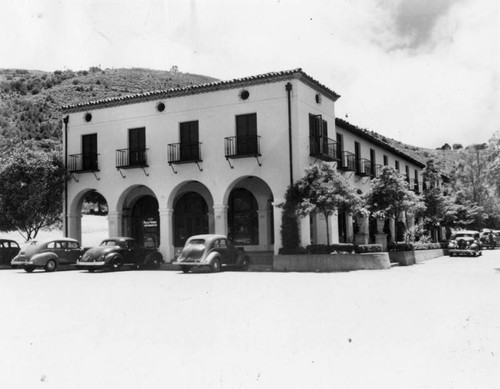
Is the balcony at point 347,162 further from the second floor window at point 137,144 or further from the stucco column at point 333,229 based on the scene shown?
the second floor window at point 137,144

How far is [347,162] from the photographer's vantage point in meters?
25.6

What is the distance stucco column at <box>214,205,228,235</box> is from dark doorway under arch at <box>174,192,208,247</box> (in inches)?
103

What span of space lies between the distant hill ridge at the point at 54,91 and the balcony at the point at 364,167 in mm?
27219

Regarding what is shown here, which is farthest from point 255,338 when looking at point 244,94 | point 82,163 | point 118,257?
point 82,163

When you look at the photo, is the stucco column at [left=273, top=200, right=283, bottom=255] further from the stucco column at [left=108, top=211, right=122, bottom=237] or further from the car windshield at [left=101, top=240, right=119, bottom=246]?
the stucco column at [left=108, top=211, right=122, bottom=237]

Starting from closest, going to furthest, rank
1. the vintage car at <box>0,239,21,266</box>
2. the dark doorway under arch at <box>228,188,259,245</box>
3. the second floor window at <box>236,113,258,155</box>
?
the second floor window at <box>236,113,258,155</box> < the dark doorway under arch at <box>228,188,259,245</box> < the vintage car at <box>0,239,21,266</box>

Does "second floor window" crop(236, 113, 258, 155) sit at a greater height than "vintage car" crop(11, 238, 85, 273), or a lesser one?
greater

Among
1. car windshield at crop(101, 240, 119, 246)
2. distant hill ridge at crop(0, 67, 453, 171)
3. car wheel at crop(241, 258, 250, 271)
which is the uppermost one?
distant hill ridge at crop(0, 67, 453, 171)

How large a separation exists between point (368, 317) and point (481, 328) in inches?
66.4

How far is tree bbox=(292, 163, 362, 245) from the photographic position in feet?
61.3

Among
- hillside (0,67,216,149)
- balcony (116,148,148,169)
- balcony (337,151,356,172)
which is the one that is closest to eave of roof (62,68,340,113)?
balcony (116,148,148,169)

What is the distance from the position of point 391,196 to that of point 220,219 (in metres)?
7.57

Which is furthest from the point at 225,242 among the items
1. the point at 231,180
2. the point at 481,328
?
the point at 481,328

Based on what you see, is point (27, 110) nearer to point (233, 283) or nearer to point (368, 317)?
point (233, 283)
